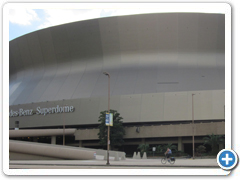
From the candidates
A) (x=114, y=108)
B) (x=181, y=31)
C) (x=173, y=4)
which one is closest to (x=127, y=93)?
(x=114, y=108)

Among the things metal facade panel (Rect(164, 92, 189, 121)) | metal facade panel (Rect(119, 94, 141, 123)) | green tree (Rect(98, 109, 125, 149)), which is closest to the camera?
green tree (Rect(98, 109, 125, 149))

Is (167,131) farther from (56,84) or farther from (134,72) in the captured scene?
(56,84)

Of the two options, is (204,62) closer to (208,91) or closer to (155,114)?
(208,91)

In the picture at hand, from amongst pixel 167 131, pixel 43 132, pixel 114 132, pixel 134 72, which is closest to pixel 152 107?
pixel 167 131

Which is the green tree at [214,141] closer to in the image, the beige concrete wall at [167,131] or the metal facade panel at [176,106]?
the beige concrete wall at [167,131]

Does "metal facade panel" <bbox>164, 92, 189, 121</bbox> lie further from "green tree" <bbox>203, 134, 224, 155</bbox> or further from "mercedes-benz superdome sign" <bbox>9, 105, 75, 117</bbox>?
"mercedes-benz superdome sign" <bbox>9, 105, 75, 117</bbox>

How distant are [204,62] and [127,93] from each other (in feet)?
44.9

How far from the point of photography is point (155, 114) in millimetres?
52156
